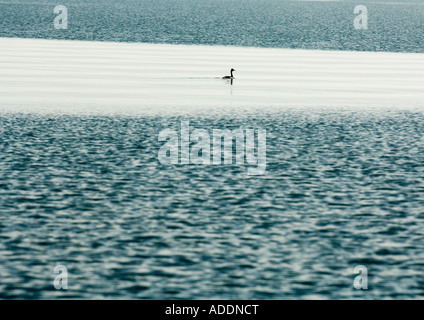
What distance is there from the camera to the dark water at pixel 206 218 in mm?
18875

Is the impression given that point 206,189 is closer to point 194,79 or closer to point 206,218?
point 206,218

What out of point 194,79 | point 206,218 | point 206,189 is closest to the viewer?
point 206,218

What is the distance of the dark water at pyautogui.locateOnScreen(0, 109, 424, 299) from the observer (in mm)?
18875

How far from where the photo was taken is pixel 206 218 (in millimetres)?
23906

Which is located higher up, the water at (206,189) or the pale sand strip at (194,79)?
the pale sand strip at (194,79)

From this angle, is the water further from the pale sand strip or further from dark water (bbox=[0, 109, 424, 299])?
the pale sand strip

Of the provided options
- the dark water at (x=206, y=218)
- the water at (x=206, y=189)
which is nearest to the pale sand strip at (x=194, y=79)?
the water at (x=206, y=189)

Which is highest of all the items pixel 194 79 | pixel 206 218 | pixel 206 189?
pixel 194 79

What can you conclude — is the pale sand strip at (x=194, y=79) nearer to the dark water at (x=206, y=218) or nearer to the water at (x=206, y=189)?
the water at (x=206, y=189)

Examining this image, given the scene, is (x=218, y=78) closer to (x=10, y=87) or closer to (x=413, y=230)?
(x=10, y=87)

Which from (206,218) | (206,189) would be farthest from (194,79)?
(206,218)

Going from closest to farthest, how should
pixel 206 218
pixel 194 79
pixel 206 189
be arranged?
pixel 206 218, pixel 206 189, pixel 194 79

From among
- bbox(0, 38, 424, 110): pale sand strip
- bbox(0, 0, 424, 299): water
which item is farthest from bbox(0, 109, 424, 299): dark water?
bbox(0, 38, 424, 110): pale sand strip
